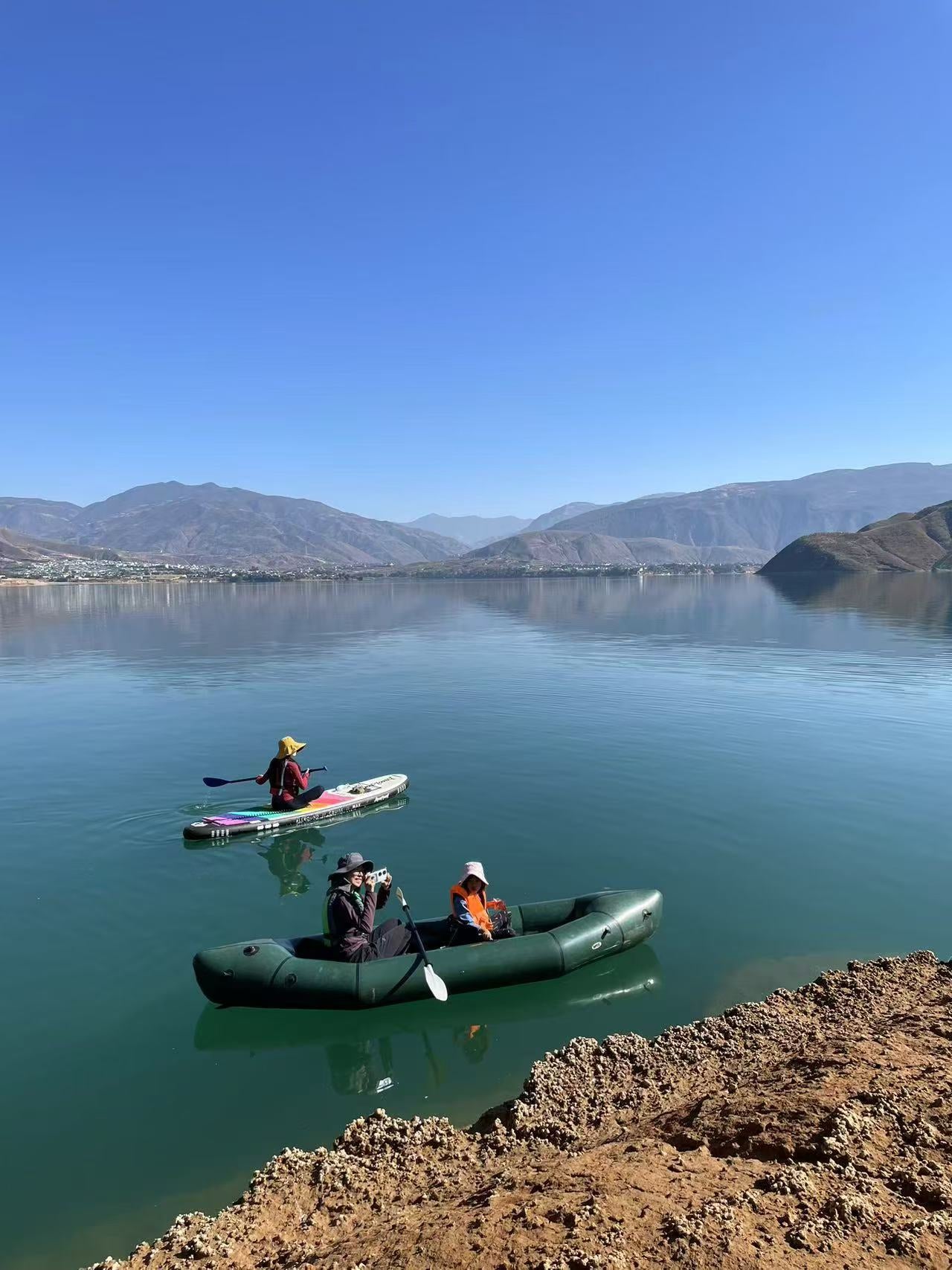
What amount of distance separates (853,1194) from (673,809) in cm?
1377

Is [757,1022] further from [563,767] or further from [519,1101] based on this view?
[563,767]

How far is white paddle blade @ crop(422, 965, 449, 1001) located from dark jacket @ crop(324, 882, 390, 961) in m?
1.12

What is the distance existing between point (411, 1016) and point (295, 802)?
30.0 ft

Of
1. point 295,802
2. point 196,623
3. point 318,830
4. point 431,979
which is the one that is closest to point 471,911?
point 431,979

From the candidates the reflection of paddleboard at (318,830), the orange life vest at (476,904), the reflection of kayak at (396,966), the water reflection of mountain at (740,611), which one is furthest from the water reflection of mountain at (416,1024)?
the water reflection of mountain at (740,611)

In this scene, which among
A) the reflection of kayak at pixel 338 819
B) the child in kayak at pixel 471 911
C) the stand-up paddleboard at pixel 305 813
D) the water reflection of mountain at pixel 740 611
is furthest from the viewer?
→ the water reflection of mountain at pixel 740 611

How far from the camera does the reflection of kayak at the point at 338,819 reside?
18.0 m

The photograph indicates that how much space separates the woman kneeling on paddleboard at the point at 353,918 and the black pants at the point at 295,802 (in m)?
8.06

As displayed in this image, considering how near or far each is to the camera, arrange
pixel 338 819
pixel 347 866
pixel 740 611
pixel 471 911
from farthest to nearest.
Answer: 1. pixel 740 611
2. pixel 338 819
3. pixel 471 911
4. pixel 347 866

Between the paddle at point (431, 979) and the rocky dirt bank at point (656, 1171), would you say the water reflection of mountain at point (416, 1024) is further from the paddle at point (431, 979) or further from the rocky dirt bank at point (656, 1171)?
the rocky dirt bank at point (656, 1171)

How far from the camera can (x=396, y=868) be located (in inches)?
637

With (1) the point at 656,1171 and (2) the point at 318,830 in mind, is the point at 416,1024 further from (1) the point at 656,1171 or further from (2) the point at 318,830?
(2) the point at 318,830

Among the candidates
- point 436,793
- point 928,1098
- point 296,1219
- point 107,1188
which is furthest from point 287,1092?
point 436,793

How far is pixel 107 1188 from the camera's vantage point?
7902 mm
